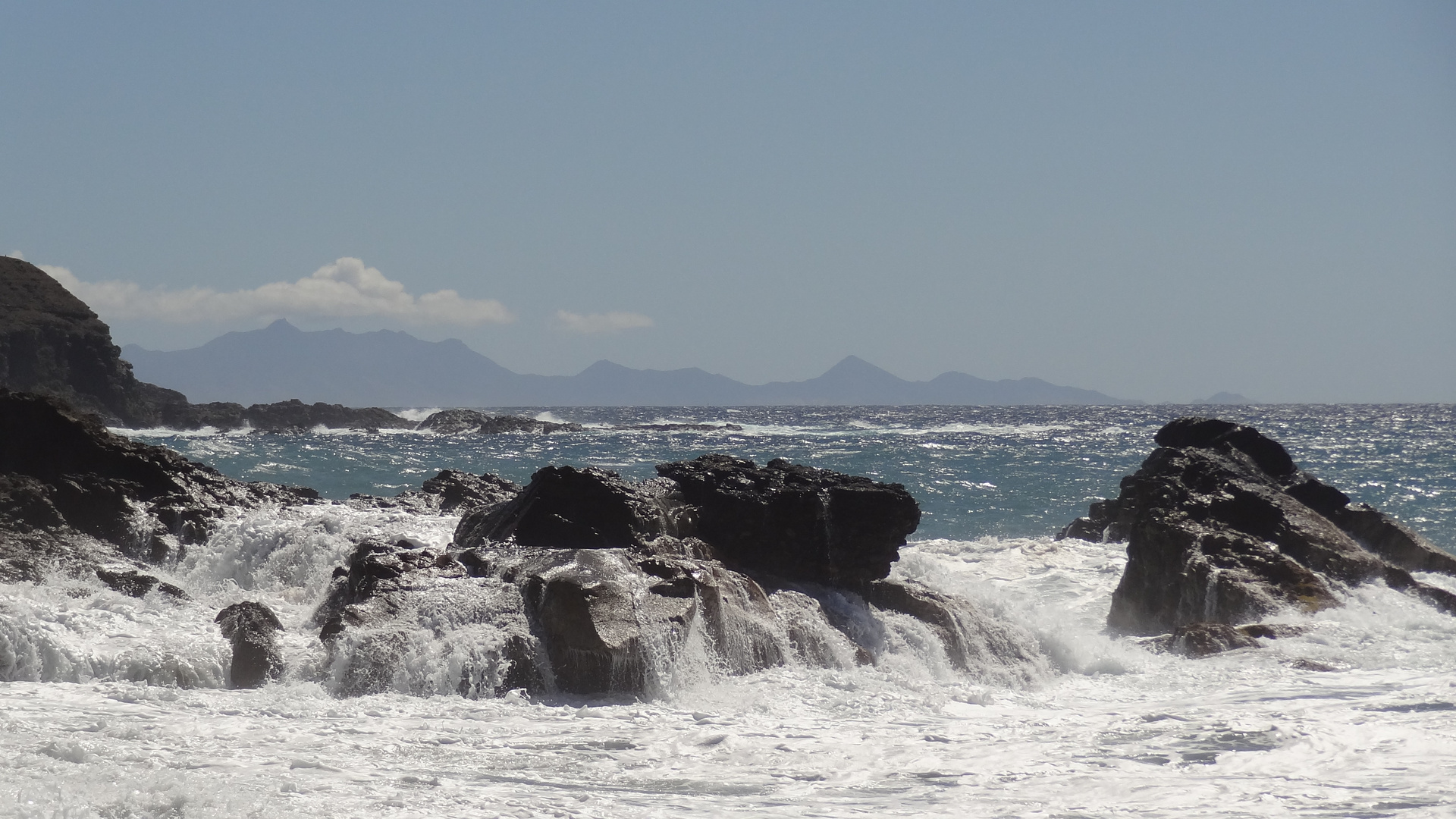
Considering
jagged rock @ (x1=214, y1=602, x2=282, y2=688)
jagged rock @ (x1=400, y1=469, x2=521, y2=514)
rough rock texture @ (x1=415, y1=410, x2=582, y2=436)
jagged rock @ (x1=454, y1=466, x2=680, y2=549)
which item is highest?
jagged rock @ (x1=454, y1=466, x2=680, y2=549)

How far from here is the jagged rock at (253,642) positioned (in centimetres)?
901

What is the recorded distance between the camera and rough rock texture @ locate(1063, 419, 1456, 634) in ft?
46.6

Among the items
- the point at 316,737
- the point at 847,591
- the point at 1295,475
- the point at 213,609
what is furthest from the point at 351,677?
the point at 1295,475

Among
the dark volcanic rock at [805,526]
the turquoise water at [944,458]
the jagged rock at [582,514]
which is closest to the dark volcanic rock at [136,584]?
the jagged rock at [582,514]

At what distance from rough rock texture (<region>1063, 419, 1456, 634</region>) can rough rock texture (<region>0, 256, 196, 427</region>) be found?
207 ft

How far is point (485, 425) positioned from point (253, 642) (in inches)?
3017

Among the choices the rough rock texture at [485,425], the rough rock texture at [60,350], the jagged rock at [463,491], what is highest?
the rough rock texture at [60,350]

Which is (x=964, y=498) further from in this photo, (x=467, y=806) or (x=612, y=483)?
(x=467, y=806)

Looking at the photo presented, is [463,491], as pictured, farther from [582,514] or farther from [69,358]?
[69,358]

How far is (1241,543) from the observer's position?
1499 centimetres

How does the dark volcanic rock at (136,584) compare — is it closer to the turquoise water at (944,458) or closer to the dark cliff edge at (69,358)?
the turquoise water at (944,458)

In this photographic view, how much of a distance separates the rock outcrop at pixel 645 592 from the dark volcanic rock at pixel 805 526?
20 millimetres

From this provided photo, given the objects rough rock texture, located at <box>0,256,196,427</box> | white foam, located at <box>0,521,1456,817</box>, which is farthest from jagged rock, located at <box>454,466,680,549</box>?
rough rock texture, located at <box>0,256,196,427</box>

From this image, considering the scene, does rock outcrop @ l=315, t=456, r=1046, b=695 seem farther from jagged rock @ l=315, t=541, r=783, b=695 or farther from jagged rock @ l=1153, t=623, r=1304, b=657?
jagged rock @ l=1153, t=623, r=1304, b=657
